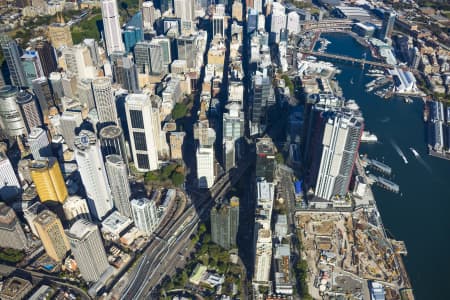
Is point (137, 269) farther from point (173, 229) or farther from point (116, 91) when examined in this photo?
point (116, 91)

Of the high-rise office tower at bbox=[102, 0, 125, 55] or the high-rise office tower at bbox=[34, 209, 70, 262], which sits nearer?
the high-rise office tower at bbox=[34, 209, 70, 262]

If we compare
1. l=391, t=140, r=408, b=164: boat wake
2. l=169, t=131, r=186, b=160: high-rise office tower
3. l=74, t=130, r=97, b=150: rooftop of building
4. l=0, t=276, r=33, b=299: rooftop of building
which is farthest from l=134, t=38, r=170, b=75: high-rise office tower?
l=0, t=276, r=33, b=299: rooftop of building

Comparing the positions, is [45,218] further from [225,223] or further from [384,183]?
[384,183]

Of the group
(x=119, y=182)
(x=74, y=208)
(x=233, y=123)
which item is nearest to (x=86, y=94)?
(x=119, y=182)

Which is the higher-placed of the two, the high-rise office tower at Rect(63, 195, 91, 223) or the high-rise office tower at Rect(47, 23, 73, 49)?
the high-rise office tower at Rect(47, 23, 73, 49)

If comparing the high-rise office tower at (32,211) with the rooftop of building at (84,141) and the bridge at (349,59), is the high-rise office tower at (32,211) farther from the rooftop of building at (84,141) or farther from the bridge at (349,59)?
the bridge at (349,59)

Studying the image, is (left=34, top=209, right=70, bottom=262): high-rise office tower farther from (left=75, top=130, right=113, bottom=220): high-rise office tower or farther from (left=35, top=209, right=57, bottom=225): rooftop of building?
(left=75, top=130, right=113, bottom=220): high-rise office tower
